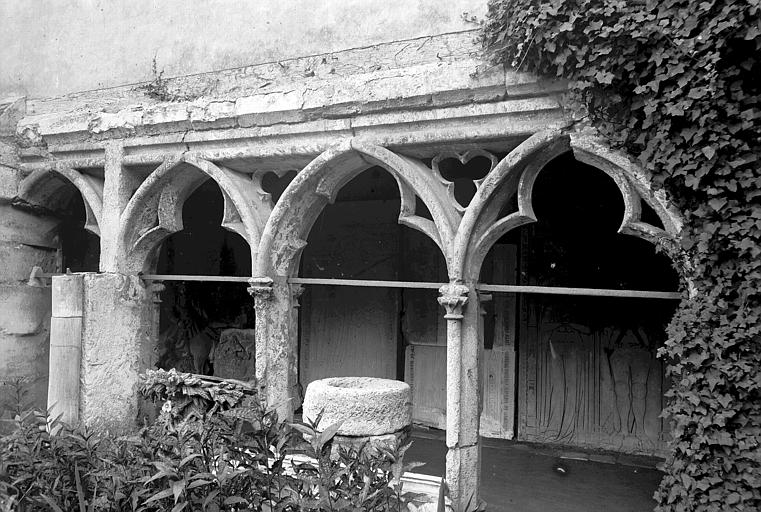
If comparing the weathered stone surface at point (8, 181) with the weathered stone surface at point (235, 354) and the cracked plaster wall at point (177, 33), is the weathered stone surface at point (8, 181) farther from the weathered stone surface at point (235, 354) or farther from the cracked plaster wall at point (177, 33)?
the weathered stone surface at point (235, 354)

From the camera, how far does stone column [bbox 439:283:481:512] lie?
4.38 meters

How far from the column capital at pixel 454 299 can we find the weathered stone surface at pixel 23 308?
4.43 meters

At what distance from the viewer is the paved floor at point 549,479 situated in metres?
5.39

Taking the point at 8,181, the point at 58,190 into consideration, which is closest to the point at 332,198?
the point at 58,190

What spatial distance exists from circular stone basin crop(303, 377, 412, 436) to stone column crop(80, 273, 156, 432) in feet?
8.17

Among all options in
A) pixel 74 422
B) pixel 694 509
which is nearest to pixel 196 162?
pixel 74 422

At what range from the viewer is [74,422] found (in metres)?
5.32

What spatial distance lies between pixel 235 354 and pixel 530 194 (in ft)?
18.1

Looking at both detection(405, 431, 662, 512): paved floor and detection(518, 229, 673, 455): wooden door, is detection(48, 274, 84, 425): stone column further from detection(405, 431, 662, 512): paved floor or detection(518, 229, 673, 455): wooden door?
detection(518, 229, 673, 455): wooden door

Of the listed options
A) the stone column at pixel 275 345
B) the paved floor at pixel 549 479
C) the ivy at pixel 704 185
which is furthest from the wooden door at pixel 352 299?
the ivy at pixel 704 185

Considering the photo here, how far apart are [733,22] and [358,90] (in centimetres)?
246

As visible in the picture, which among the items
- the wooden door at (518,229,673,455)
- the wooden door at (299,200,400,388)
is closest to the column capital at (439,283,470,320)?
the wooden door at (518,229,673,455)

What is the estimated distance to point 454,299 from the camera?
4391mm

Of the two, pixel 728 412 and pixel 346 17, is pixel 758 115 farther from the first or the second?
pixel 346 17
